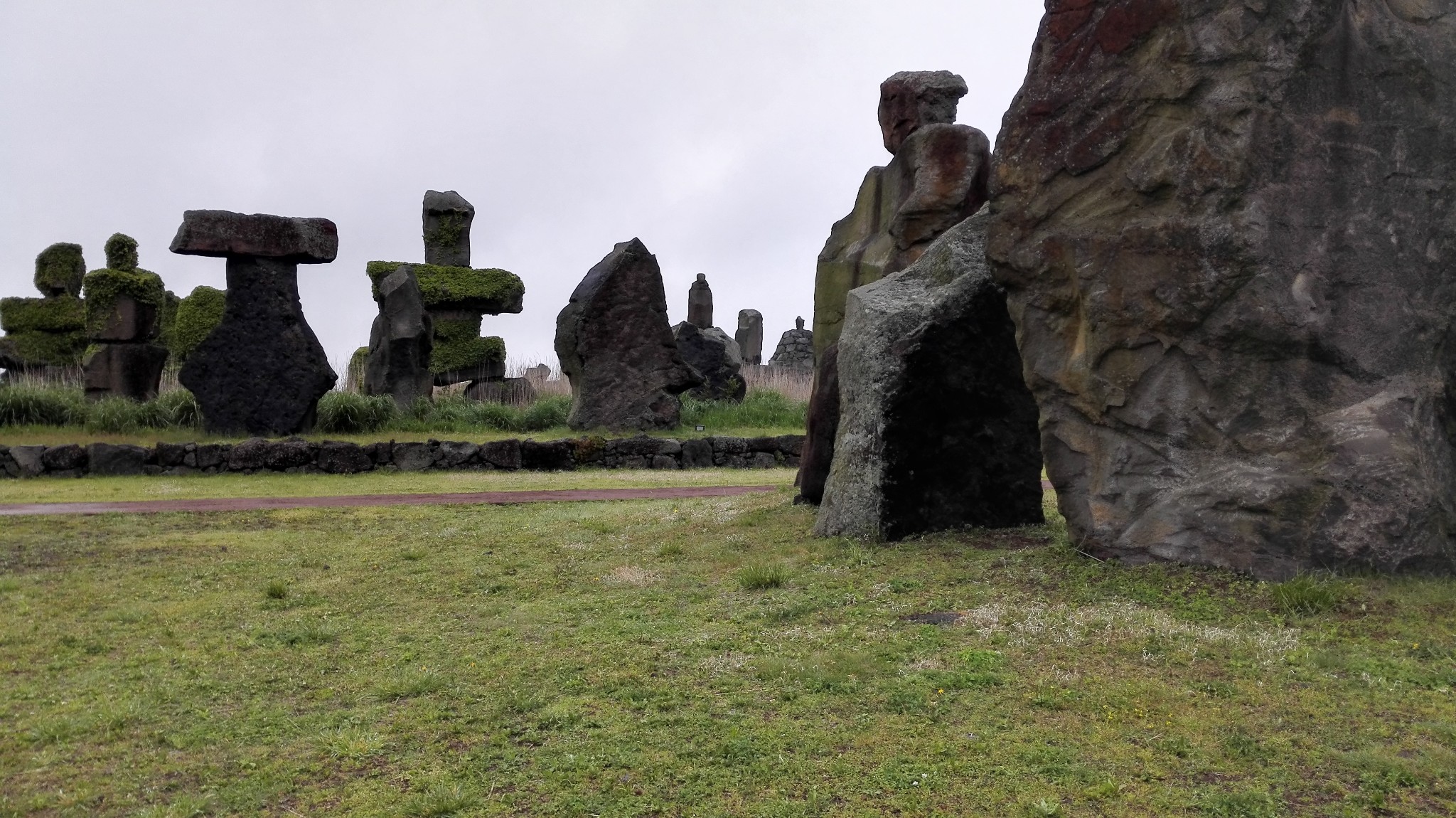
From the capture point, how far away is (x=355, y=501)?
10805 mm

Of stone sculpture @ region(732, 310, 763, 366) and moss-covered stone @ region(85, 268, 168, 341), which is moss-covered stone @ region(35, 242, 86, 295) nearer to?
moss-covered stone @ region(85, 268, 168, 341)

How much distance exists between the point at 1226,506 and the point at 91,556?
21.7ft

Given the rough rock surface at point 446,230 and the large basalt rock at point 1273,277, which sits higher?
the rough rock surface at point 446,230

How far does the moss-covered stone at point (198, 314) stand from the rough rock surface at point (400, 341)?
431 cm

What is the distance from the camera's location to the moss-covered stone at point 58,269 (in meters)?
23.3

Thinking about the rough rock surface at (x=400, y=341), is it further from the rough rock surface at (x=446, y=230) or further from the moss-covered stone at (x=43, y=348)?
the moss-covered stone at (x=43, y=348)

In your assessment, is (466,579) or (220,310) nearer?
(466,579)

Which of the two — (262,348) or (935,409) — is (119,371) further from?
(935,409)

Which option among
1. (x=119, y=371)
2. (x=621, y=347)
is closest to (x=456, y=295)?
(x=119, y=371)

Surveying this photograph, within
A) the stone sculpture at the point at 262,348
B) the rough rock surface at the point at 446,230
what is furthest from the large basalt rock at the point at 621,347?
the rough rock surface at the point at 446,230

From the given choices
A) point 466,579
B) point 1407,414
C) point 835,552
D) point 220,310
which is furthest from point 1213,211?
point 220,310

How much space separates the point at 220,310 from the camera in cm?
2083

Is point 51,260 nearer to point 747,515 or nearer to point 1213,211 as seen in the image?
point 747,515

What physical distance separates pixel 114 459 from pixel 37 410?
362cm
